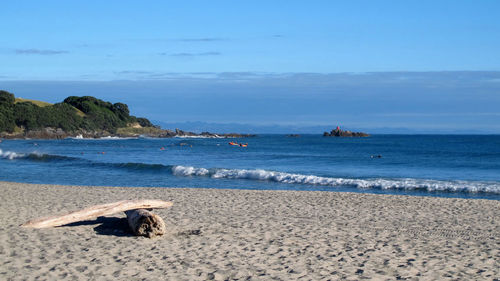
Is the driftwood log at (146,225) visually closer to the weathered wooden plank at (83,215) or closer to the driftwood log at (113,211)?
the driftwood log at (113,211)

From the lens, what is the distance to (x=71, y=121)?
139375 millimetres

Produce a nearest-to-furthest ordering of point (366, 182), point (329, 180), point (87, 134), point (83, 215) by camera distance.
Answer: point (83, 215) → point (366, 182) → point (329, 180) → point (87, 134)

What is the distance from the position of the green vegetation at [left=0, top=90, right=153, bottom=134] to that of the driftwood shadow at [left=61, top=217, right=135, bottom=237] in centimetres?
11701

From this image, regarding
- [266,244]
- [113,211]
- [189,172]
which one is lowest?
[189,172]

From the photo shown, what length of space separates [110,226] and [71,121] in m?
137

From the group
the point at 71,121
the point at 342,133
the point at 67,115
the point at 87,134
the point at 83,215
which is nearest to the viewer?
the point at 83,215

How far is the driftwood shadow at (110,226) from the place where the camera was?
1032 cm

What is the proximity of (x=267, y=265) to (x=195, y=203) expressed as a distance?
25.7 feet

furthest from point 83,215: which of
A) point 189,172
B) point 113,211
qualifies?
point 189,172

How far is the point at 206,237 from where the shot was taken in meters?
10.2

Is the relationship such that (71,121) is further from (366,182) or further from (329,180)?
(366,182)

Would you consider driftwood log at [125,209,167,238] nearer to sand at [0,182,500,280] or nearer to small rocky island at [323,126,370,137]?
sand at [0,182,500,280]

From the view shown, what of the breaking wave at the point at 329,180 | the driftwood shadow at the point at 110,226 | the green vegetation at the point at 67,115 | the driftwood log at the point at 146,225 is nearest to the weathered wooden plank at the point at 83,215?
the driftwood shadow at the point at 110,226

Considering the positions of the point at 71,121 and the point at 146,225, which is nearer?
the point at 146,225
